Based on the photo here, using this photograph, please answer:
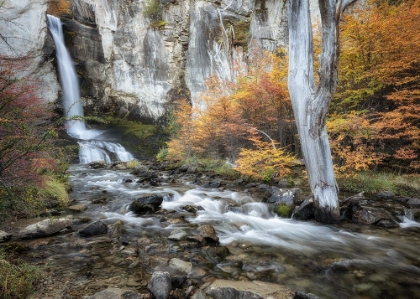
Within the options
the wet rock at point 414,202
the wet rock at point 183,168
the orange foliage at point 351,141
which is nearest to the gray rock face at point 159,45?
the wet rock at point 183,168

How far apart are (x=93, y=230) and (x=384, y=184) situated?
8.83 metres

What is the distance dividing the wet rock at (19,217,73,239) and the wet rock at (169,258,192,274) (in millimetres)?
2517

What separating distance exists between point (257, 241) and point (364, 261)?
1.88 metres

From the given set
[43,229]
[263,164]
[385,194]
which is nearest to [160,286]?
[43,229]

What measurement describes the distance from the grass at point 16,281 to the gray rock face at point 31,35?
21098mm

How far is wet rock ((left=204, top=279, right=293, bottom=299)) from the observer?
2.49 metres

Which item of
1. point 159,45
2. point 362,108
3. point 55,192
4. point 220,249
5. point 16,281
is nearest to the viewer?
point 16,281

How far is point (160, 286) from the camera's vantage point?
2713mm

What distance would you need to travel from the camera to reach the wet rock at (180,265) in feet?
10.9

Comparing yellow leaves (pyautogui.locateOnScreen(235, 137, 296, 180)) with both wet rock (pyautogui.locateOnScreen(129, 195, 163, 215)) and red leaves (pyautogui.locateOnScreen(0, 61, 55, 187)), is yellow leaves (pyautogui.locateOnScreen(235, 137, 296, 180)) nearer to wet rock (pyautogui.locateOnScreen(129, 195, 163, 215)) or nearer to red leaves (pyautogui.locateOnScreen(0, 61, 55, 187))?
wet rock (pyautogui.locateOnScreen(129, 195, 163, 215))

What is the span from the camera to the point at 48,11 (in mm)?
21438

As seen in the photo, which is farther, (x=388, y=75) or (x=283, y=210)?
(x=388, y=75)

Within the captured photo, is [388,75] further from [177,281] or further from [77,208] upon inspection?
[77,208]

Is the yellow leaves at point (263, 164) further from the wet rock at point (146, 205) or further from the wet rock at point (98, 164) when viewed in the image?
the wet rock at point (98, 164)
